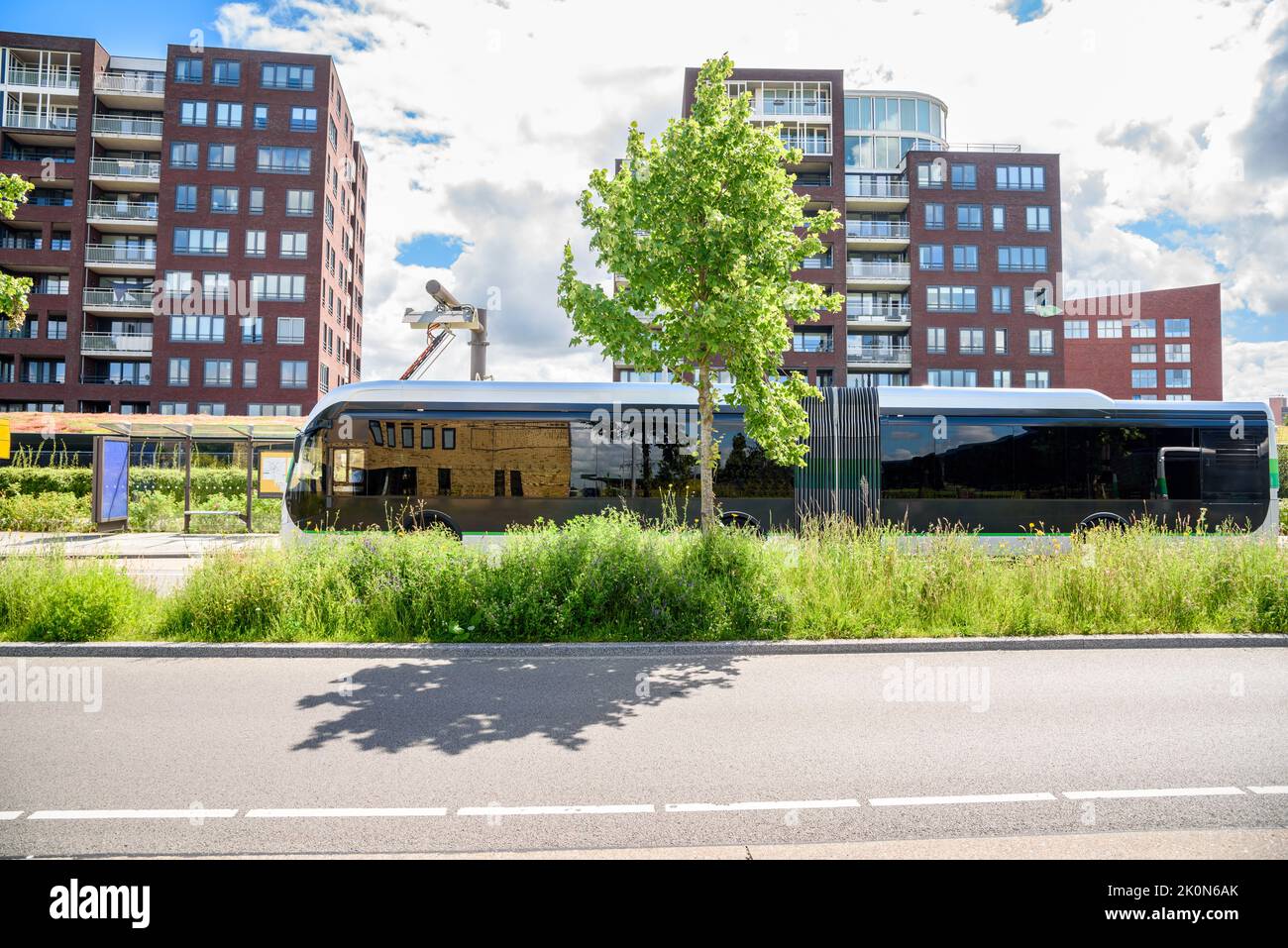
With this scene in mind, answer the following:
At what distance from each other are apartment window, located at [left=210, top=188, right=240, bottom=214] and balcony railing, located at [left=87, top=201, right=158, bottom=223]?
373cm

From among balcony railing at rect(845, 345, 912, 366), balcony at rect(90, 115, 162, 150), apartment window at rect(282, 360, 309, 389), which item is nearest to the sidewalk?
apartment window at rect(282, 360, 309, 389)

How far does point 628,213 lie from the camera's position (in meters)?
9.68

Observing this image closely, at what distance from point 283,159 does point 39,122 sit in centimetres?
1555

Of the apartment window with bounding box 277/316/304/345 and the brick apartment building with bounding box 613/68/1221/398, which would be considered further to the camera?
the brick apartment building with bounding box 613/68/1221/398

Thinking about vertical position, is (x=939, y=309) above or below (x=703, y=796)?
above

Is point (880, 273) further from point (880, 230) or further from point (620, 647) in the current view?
point (620, 647)

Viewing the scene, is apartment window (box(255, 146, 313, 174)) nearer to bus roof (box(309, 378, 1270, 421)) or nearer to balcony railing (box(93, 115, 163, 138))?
balcony railing (box(93, 115, 163, 138))

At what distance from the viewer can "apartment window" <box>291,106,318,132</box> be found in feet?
163

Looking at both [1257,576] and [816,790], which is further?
[1257,576]

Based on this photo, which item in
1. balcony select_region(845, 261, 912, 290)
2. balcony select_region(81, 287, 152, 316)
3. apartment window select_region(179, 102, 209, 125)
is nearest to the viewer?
balcony select_region(81, 287, 152, 316)

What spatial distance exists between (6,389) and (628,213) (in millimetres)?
53372

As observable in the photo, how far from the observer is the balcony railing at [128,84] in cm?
4909
